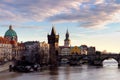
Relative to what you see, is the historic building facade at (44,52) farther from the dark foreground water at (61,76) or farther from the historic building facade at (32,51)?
the dark foreground water at (61,76)

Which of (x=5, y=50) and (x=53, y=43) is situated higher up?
(x=53, y=43)

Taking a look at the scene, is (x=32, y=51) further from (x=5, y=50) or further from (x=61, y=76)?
(x=61, y=76)

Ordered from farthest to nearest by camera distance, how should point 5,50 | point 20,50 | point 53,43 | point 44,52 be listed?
point 53,43
point 44,52
point 20,50
point 5,50

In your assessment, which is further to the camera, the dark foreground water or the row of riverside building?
the row of riverside building

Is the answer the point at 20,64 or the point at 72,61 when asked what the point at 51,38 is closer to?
the point at 72,61

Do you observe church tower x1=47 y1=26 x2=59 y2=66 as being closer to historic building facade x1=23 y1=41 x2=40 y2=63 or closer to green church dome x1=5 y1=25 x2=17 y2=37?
historic building facade x1=23 y1=41 x2=40 y2=63

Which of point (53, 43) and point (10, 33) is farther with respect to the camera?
point (10, 33)

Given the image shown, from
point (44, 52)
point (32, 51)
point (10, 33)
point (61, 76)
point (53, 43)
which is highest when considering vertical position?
point (10, 33)

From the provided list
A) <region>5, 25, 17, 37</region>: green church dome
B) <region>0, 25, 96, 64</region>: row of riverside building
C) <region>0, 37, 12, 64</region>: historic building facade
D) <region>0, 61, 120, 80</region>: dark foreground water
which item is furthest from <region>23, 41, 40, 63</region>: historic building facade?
<region>0, 61, 120, 80</region>: dark foreground water

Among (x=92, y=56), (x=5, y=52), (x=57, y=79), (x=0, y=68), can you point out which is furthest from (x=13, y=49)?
(x=57, y=79)

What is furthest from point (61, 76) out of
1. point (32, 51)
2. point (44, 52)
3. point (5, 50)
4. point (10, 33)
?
point (10, 33)

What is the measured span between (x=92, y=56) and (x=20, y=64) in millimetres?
51685

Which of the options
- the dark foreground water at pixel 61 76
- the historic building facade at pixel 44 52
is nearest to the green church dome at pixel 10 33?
the historic building facade at pixel 44 52

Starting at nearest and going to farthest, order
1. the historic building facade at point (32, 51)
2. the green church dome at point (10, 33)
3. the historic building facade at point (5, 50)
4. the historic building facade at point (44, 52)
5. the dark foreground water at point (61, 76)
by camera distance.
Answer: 1. the dark foreground water at point (61, 76)
2. the historic building facade at point (5, 50)
3. the historic building facade at point (32, 51)
4. the historic building facade at point (44, 52)
5. the green church dome at point (10, 33)
